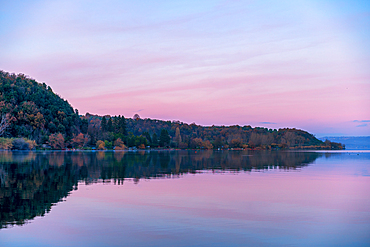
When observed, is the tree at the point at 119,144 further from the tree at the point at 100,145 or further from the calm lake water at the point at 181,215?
the calm lake water at the point at 181,215

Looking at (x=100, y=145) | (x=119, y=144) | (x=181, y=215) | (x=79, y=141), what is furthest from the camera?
(x=119, y=144)

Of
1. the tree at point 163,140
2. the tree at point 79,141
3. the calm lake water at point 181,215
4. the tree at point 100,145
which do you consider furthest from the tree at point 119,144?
the calm lake water at point 181,215

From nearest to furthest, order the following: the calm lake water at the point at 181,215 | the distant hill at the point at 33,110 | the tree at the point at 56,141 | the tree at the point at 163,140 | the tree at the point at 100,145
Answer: the calm lake water at the point at 181,215 < the tree at the point at 56,141 < the distant hill at the point at 33,110 < the tree at the point at 100,145 < the tree at the point at 163,140

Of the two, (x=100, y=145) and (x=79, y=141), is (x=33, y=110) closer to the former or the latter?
(x=79, y=141)

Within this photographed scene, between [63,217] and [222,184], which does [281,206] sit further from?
[63,217]

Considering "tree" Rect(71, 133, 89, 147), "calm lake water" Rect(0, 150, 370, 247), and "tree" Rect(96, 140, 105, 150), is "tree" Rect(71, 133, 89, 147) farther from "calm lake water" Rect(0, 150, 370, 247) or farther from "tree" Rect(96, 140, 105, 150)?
"calm lake water" Rect(0, 150, 370, 247)

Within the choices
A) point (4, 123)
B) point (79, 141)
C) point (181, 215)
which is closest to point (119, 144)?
point (79, 141)

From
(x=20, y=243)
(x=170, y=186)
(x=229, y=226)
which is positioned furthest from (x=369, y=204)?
(x=20, y=243)

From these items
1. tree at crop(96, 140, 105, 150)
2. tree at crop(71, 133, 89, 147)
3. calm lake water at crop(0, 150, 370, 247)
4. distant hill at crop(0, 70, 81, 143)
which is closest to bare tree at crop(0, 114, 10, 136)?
distant hill at crop(0, 70, 81, 143)

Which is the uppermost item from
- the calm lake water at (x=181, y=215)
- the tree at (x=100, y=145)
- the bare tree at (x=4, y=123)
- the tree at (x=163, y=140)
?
the bare tree at (x=4, y=123)

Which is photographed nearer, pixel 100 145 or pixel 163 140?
pixel 100 145

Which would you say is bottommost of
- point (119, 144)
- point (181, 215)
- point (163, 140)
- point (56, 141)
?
point (181, 215)

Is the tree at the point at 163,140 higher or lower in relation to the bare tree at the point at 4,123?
lower

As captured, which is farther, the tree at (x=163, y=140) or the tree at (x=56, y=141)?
the tree at (x=163, y=140)
